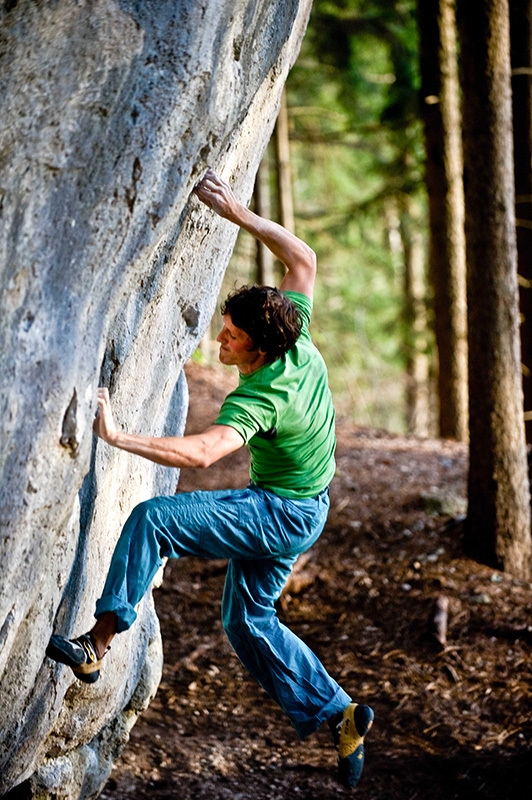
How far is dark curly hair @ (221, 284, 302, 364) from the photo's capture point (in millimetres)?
4141

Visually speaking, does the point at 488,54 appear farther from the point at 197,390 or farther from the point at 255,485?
A: the point at 197,390

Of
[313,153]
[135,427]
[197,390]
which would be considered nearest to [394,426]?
[313,153]

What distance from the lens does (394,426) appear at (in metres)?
29.2

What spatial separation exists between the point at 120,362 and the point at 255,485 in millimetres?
957

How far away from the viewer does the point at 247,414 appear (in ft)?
13.1

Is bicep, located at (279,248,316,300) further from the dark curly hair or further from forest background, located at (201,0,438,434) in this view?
forest background, located at (201,0,438,434)

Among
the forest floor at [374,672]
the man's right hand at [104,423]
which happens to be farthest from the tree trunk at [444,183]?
the man's right hand at [104,423]

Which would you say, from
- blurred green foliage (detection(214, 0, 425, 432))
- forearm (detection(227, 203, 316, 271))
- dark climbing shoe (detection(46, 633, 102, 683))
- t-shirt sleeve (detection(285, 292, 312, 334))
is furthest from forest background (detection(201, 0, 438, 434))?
dark climbing shoe (detection(46, 633, 102, 683))

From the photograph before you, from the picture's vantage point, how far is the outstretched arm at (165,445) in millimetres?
3672

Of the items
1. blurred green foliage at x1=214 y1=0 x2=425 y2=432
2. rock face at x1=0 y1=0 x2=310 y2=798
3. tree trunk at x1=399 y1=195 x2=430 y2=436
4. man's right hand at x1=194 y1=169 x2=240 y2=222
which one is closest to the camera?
rock face at x1=0 y1=0 x2=310 y2=798

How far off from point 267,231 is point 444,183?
7965 millimetres

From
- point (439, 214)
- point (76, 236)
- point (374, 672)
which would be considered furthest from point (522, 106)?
point (76, 236)

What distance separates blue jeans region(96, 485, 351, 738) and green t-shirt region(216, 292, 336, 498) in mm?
102

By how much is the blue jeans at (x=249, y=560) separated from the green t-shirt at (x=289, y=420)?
4.0 inches
